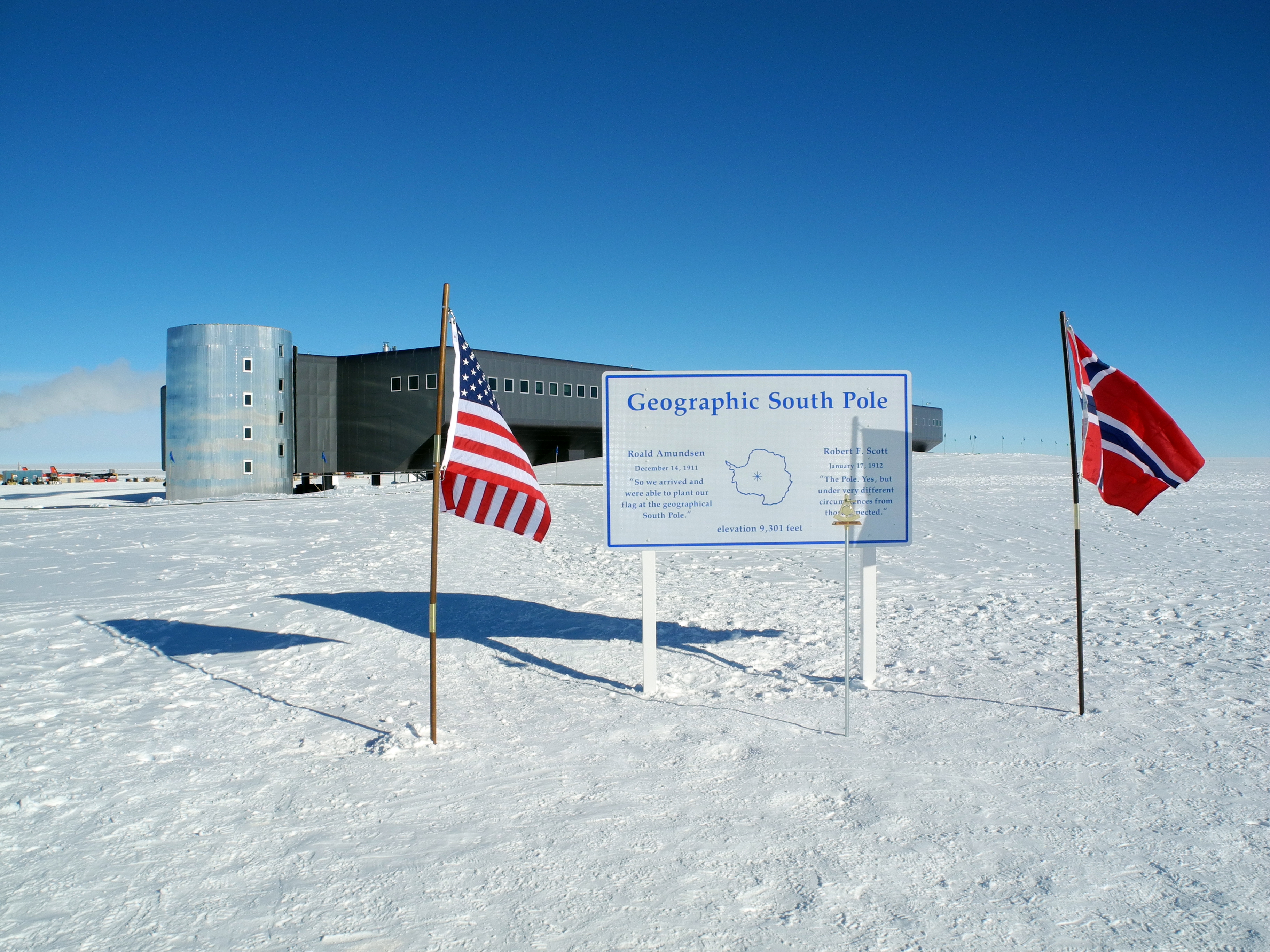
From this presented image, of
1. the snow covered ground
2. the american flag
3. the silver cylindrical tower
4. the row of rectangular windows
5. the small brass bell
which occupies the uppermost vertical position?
the row of rectangular windows

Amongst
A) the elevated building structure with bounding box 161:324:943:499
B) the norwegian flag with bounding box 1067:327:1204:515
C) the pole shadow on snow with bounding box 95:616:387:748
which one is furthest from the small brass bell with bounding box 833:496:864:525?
the elevated building structure with bounding box 161:324:943:499

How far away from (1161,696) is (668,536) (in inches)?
167

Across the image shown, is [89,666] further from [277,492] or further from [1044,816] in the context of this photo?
[277,492]

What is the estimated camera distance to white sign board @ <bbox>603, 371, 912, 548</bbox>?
273 inches

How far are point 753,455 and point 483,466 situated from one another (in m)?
2.35

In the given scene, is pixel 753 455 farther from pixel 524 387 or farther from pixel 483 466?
pixel 524 387

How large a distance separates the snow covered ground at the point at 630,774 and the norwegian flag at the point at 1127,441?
1.79 meters

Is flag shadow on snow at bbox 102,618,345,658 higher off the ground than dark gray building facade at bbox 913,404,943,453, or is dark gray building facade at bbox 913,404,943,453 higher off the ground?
dark gray building facade at bbox 913,404,943,453

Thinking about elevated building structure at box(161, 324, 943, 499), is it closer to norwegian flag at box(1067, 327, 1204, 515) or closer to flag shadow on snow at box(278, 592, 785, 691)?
flag shadow on snow at box(278, 592, 785, 691)

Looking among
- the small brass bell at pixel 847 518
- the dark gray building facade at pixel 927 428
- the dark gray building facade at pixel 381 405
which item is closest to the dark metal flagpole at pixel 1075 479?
the small brass bell at pixel 847 518

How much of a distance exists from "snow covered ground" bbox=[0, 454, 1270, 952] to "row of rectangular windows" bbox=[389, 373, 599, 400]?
3665cm

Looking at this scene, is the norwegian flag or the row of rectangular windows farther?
the row of rectangular windows

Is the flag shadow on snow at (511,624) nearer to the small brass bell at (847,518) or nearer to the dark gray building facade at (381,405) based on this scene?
the small brass bell at (847,518)

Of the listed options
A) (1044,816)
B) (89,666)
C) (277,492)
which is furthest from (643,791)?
(277,492)
